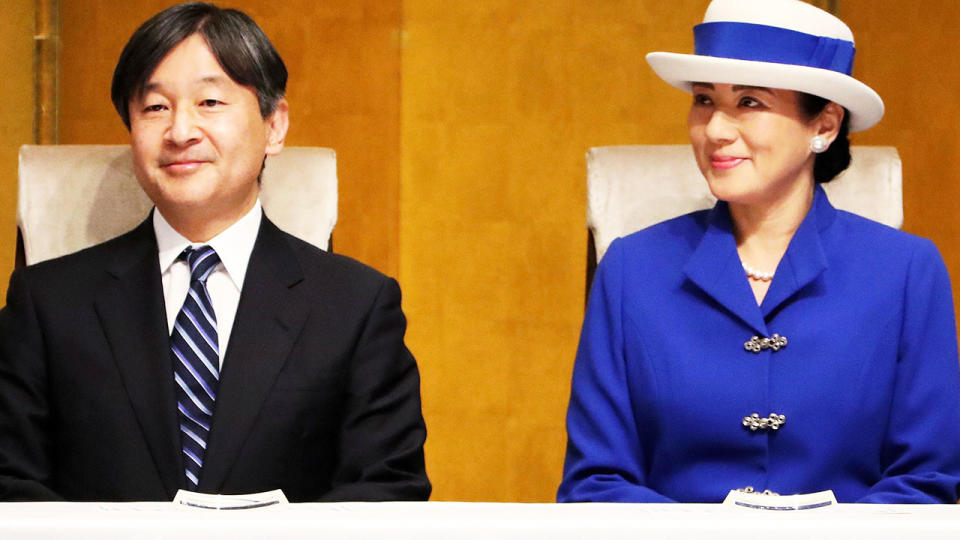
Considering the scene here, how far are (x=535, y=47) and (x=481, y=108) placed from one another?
6.9 inches

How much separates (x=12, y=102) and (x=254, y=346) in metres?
1.36

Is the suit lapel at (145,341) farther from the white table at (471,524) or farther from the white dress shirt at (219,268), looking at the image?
the white table at (471,524)

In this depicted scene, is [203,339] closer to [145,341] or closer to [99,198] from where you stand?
[145,341]

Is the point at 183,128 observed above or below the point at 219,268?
above

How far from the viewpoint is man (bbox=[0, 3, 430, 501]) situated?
172cm

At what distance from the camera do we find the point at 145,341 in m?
1.76

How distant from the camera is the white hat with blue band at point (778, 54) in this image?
1.80 metres

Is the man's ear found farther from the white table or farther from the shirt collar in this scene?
the white table

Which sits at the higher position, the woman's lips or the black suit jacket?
the woman's lips

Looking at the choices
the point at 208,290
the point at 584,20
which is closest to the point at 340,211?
the point at 584,20

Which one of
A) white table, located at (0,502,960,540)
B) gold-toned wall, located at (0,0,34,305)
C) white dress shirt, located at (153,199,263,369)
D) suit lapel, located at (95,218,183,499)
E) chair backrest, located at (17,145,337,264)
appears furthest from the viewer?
gold-toned wall, located at (0,0,34,305)

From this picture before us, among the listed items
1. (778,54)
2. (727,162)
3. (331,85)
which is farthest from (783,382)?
(331,85)

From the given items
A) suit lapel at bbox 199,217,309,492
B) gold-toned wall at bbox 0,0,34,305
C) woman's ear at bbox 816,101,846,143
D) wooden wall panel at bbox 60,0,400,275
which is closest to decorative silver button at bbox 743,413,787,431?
woman's ear at bbox 816,101,846,143

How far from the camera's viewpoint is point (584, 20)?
2887 millimetres
